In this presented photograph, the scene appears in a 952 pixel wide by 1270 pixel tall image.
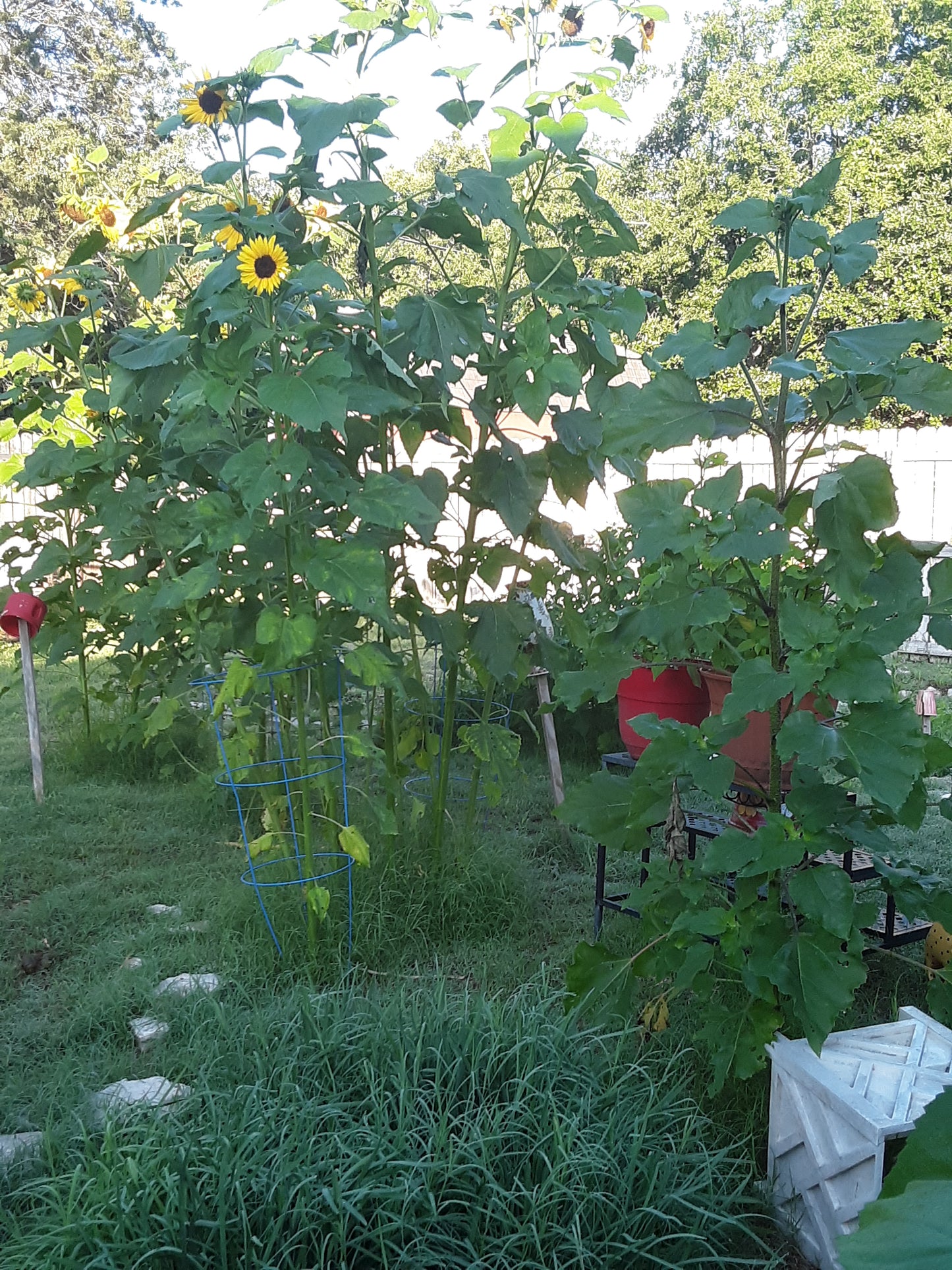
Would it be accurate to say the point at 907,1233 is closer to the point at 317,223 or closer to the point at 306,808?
the point at 306,808

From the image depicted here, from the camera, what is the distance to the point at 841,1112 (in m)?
1.61

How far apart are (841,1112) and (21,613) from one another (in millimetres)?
3505

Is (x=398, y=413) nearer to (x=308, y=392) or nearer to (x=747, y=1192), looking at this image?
(x=308, y=392)

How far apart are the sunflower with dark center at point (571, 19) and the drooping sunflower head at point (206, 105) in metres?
0.90

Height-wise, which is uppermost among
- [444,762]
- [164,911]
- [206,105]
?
[206,105]

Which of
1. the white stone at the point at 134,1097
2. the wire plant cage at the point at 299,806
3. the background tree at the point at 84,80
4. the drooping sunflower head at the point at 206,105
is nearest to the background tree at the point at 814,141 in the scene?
the background tree at the point at 84,80

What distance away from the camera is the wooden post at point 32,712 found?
3916 mm

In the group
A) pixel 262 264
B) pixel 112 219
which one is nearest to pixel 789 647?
pixel 262 264

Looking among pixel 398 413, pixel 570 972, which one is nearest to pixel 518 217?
pixel 398 413

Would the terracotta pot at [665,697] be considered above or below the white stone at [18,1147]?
above

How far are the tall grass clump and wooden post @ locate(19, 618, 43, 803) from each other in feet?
7.38

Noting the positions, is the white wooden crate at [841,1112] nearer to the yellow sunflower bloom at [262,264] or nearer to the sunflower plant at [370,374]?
the sunflower plant at [370,374]

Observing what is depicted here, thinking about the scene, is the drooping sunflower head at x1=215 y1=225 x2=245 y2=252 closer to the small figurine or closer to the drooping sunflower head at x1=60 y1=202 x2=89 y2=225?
the drooping sunflower head at x1=60 y1=202 x2=89 y2=225

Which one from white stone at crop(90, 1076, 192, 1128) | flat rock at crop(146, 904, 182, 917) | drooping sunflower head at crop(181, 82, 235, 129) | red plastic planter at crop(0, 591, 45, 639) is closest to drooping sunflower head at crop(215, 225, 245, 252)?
drooping sunflower head at crop(181, 82, 235, 129)
